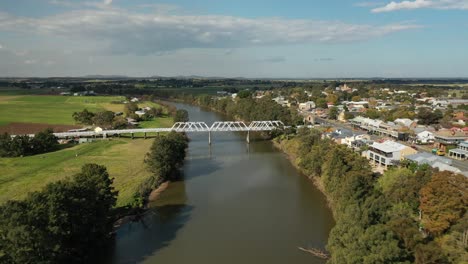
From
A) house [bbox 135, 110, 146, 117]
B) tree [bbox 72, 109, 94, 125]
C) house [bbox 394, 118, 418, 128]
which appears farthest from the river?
house [bbox 135, 110, 146, 117]

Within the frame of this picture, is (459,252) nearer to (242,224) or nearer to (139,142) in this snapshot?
(242,224)

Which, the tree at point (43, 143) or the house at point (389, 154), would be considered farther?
the tree at point (43, 143)

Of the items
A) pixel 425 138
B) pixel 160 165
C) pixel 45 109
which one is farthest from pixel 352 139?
pixel 45 109

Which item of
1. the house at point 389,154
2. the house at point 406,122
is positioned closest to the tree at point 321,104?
A: the house at point 406,122

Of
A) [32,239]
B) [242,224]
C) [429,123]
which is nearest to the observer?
[32,239]

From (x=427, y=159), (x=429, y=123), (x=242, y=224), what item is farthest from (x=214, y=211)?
(x=429, y=123)

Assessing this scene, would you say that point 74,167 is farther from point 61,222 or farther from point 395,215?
point 395,215

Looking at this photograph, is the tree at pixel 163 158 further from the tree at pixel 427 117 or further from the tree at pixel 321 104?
the tree at pixel 321 104
